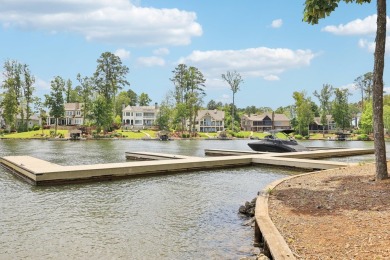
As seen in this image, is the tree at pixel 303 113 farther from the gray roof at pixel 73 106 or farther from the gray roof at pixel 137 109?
the gray roof at pixel 73 106

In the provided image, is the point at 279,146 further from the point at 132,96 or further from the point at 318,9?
the point at 132,96

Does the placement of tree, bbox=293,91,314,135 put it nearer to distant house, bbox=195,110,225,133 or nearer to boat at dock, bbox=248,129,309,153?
distant house, bbox=195,110,225,133

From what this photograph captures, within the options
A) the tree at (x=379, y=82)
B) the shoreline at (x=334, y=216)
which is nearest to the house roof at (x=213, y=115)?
the shoreline at (x=334, y=216)

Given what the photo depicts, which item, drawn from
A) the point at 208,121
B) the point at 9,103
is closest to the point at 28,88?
the point at 9,103

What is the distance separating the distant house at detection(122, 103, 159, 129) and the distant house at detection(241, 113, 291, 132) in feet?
97.4

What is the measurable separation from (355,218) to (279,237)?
2.07 m

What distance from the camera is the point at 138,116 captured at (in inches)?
4301

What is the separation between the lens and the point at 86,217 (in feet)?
36.4

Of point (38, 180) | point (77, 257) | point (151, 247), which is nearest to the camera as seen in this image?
point (77, 257)

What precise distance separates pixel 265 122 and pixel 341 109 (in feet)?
92.9

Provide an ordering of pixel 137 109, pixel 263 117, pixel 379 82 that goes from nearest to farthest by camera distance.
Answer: pixel 379 82
pixel 137 109
pixel 263 117

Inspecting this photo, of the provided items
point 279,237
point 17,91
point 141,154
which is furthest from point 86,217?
point 17,91

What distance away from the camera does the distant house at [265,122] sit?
377ft

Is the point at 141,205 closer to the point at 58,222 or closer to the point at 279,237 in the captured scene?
the point at 58,222
